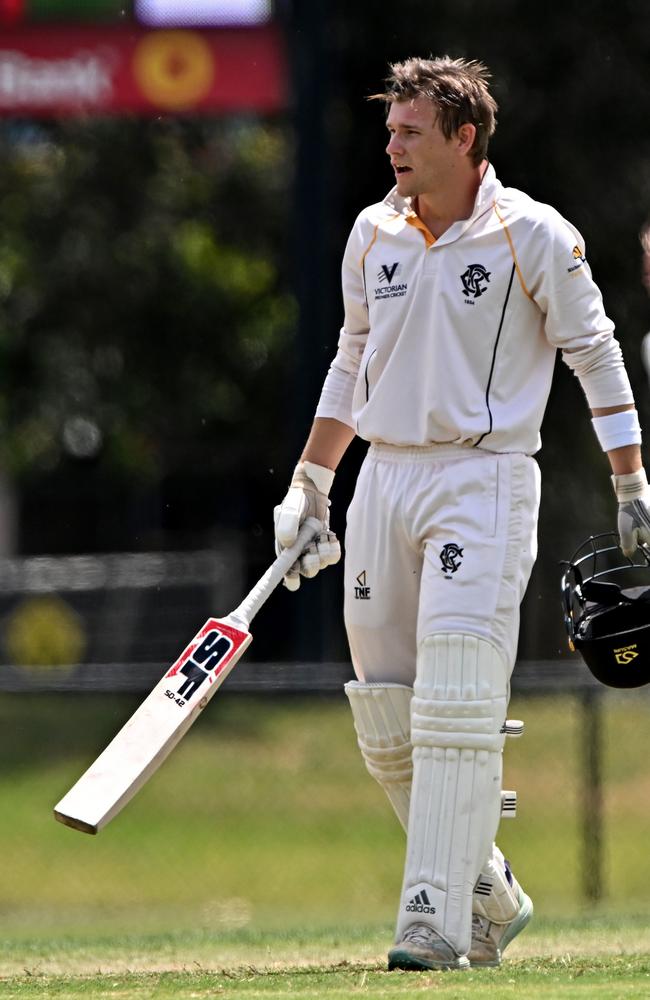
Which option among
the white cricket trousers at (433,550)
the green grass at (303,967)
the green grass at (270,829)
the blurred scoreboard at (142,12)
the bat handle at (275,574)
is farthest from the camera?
the blurred scoreboard at (142,12)

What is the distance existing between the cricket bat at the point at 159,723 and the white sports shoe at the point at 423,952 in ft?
2.09

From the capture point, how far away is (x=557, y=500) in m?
12.9

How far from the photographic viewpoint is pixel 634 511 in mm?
4480

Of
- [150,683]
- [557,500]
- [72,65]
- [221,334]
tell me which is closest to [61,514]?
[221,334]

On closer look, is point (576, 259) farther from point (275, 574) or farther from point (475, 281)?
point (275, 574)

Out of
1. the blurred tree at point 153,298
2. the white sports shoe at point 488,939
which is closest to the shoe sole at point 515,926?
the white sports shoe at point 488,939

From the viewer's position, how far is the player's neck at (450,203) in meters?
4.50

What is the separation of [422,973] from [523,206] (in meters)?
1.63

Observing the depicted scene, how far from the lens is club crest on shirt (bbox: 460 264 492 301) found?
439cm

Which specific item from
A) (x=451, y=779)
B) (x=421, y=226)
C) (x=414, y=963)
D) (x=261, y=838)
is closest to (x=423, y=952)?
(x=414, y=963)

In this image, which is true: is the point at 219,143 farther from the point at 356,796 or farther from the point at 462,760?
the point at 462,760

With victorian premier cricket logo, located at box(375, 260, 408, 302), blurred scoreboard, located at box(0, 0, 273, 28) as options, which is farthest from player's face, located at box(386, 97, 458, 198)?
blurred scoreboard, located at box(0, 0, 273, 28)

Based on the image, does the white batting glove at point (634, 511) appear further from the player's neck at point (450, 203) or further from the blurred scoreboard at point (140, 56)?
the blurred scoreboard at point (140, 56)

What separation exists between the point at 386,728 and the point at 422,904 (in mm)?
425
